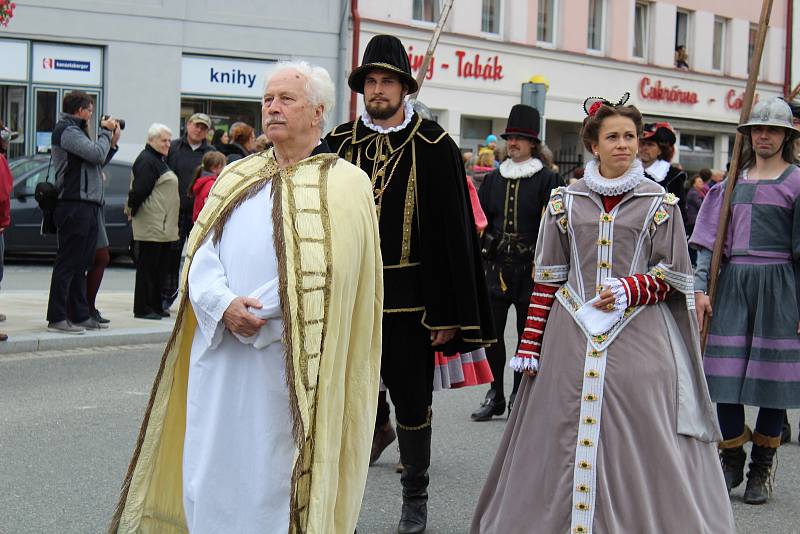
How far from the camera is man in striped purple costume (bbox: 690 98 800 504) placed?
609 centimetres

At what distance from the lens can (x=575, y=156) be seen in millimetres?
30156

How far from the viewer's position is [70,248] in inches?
409

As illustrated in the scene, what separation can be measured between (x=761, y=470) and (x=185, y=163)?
7.89 meters

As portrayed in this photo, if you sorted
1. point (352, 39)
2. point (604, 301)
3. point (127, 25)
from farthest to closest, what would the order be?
point (352, 39), point (127, 25), point (604, 301)

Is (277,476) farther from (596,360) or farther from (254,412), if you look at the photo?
(596,360)

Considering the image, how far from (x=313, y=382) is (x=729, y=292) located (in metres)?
3.00

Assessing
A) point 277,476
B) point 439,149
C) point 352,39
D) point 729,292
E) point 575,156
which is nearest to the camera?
point 277,476

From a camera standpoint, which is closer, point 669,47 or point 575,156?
point 575,156

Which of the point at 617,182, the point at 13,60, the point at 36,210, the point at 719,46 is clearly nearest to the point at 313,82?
the point at 617,182

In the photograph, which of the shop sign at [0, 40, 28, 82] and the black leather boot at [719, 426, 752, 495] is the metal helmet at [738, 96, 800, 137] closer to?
the black leather boot at [719, 426, 752, 495]

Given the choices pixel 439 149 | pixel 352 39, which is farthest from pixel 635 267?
pixel 352 39

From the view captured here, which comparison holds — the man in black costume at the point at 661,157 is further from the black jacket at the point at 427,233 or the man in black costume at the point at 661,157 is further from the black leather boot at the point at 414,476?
the black leather boot at the point at 414,476

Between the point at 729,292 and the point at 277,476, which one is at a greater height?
the point at 729,292

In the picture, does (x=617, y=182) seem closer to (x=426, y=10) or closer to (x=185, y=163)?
(x=185, y=163)
